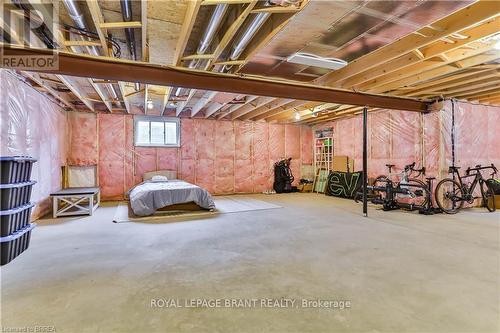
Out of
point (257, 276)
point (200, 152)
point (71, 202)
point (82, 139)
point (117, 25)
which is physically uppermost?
point (117, 25)

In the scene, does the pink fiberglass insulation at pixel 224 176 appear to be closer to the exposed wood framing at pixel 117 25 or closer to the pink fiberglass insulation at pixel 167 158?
the pink fiberglass insulation at pixel 167 158

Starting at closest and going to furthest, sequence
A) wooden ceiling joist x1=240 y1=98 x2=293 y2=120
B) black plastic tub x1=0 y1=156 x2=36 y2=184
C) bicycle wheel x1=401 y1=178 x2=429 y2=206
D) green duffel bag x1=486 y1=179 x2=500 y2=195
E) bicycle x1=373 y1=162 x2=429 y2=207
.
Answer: black plastic tub x1=0 y1=156 x2=36 y2=184
bicycle wheel x1=401 y1=178 x2=429 y2=206
bicycle x1=373 y1=162 x2=429 y2=207
green duffel bag x1=486 y1=179 x2=500 y2=195
wooden ceiling joist x1=240 y1=98 x2=293 y2=120

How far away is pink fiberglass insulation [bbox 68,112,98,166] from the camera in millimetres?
7074

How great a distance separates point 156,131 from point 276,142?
4059 mm

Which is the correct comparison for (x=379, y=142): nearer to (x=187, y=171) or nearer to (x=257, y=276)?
(x=187, y=171)

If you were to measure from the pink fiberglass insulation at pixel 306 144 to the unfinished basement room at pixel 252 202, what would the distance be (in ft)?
8.95

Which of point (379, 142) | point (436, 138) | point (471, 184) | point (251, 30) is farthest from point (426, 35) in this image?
point (379, 142)

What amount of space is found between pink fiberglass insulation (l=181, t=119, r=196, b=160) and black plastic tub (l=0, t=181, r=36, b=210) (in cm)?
A: 509

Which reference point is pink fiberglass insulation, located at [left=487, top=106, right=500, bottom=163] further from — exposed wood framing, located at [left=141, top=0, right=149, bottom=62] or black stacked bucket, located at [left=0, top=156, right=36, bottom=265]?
black stacked bucket, located at [left=0, top=156, right=36, bottom=265]

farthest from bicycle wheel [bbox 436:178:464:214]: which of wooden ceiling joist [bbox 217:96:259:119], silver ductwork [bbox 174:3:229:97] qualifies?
silver ductwork [bbox 174:3:229:97]

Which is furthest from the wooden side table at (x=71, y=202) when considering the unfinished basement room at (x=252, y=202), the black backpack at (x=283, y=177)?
the black backpack at (x=283, y=177)

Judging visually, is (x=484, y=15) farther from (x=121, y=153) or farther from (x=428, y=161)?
(x=121, y=153)

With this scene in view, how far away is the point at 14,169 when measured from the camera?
116 inches

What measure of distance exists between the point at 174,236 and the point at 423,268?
3140mm
